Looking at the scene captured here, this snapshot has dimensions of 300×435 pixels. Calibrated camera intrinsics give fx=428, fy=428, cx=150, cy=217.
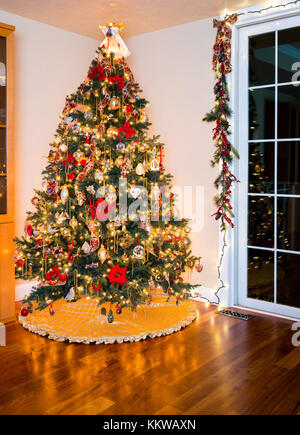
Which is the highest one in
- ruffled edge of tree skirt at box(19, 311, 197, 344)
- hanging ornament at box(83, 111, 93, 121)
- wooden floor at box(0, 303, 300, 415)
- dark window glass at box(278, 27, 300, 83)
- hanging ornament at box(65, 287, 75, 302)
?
dark window glass at box(278, 27, 300, 83)

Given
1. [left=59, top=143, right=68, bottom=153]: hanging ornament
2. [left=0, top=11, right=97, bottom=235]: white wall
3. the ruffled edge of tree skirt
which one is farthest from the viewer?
[left=0, top=11, right=97, bottom=235]: white wall

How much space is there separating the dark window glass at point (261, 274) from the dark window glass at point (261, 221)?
9 centimetres

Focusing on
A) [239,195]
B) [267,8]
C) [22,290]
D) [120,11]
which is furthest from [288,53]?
[22,290]

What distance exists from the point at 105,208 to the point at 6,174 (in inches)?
34.2

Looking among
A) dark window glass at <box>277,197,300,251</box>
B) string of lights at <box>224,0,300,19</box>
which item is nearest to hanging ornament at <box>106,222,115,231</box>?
dark window glass at <box>277,197,300,251</box>

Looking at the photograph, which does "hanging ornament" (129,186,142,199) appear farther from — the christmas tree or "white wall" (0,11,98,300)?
"white wall" (0,11,98,300)

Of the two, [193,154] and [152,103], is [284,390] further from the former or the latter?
[152,103]

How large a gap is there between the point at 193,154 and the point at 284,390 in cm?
238

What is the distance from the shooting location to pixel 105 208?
3322 millimetres

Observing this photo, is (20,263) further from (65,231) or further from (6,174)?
(6,174)

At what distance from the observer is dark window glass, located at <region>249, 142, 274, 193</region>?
3.67 m

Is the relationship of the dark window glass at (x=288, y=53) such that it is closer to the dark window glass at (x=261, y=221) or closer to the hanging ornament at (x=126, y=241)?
the dark window glass at (x=261, y=221)

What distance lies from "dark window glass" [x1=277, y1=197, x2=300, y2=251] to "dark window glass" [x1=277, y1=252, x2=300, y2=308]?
0.31ft

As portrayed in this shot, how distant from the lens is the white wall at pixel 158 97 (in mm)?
3986
